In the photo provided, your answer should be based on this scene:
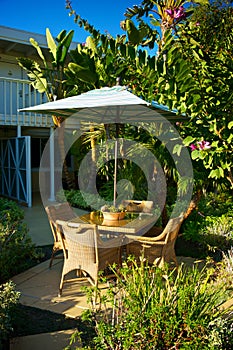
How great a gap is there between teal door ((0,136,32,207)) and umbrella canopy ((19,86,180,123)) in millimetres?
4819

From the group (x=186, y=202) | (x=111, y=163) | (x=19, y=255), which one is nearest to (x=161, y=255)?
(x=19, y=255)

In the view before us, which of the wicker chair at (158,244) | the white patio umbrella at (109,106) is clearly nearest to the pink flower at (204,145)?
the white patio umbrella at (109,106)

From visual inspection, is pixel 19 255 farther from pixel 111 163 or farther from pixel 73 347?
pixel 111 163

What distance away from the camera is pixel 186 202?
766 centimetres

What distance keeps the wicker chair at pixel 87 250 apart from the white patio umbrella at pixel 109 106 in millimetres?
1603

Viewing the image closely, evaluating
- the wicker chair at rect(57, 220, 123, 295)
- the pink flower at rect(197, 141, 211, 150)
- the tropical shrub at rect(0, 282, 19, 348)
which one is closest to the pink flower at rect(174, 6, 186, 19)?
the pink flower at rect(197, 141, 211, 150)

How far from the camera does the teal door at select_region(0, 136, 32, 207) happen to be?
10672mm

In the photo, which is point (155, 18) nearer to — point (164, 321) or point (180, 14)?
point (180, 14)

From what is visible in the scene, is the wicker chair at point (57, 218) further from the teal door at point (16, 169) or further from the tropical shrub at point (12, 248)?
the teal door at point (16, 169)

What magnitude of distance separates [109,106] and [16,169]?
714 cm

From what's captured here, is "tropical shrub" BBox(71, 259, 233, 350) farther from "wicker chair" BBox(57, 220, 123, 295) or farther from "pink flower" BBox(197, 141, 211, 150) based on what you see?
"pink flower" BBox(197, 141, 211, 150)

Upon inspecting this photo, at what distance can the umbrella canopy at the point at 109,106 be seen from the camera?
174 inches

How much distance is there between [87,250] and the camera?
167 inches

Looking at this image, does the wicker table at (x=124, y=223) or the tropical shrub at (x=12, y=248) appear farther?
the tropical shrub at (x=12, y=248)
